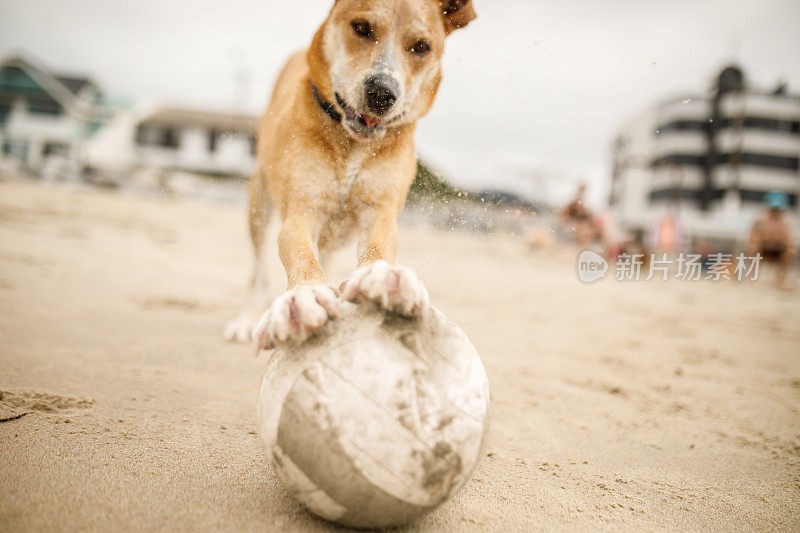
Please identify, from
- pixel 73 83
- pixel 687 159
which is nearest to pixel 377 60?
pixel 687 159

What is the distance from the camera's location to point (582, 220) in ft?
43.4

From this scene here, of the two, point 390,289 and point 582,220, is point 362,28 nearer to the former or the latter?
point 390,289

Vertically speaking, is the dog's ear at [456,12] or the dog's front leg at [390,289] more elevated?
the dog's ear at [456,12]

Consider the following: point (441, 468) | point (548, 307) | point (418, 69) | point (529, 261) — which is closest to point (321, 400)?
point (441, 468)

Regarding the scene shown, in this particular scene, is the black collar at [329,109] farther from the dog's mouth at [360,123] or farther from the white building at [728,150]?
the white building at [728,150]

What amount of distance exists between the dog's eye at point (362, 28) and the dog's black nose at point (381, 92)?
29 centimetres

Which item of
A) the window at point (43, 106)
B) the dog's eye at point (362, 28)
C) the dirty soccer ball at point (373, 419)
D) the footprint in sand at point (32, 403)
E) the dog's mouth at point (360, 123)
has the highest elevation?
the window at point (43, 106)

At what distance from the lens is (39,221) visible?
8.98 m

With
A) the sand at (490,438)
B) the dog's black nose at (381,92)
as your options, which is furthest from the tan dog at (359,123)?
the sand at (490,438)

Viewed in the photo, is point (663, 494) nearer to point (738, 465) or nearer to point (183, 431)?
point (738, 465)

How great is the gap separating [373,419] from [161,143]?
36337 mm

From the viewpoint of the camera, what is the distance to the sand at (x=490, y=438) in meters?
1.49

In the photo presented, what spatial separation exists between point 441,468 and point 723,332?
18.1 feet

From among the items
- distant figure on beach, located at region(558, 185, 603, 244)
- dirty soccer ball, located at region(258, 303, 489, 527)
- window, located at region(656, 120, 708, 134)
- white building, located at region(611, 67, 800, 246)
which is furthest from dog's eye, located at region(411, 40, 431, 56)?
window, located at region(656, 120, 708, 134)
